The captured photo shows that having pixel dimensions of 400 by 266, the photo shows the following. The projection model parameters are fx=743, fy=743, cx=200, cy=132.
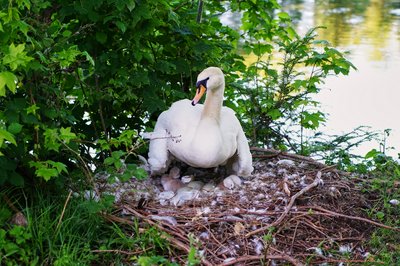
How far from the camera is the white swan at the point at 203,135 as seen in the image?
4375mm

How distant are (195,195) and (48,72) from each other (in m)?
1.13

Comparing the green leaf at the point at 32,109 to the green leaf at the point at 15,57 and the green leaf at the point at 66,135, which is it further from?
the green leaf at the point at 15,57

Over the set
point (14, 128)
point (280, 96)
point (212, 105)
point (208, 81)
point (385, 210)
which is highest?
point (14, 128)

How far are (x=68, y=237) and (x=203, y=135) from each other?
1005 mm

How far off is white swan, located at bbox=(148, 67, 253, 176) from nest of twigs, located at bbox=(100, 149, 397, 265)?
0.18 m

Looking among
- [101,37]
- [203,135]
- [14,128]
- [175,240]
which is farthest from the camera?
[101,37]

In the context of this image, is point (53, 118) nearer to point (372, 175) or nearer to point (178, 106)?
point (178, 106)

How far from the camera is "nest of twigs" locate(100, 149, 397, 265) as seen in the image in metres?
3.89

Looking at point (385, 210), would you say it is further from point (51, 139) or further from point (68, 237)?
point (51, 139)

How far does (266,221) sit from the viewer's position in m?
4.15

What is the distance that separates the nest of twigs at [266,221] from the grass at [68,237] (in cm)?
9

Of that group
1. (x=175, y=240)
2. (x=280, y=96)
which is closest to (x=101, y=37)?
(x=175, y=240)

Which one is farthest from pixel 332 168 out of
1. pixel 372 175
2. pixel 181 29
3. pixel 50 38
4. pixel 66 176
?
pixel 50 38

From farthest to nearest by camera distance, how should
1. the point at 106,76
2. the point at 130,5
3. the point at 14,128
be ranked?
1. the point at 106,76
2. the point at 130,5
3. the point at 14,128
